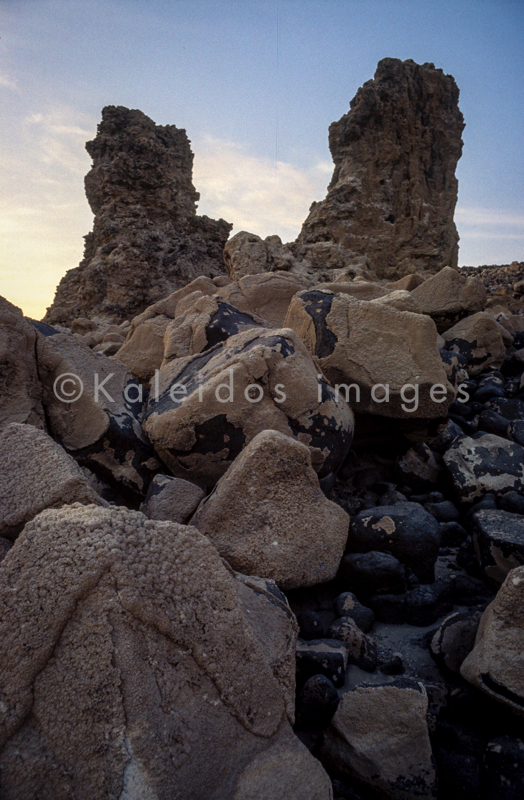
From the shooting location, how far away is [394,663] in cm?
143

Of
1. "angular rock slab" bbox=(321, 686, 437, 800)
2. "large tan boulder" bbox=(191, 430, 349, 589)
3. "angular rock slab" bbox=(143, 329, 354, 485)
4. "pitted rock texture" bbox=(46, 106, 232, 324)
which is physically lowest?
"angular rock slab" bbox=(321, 686, 437, 800)

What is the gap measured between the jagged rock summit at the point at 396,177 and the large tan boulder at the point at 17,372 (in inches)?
230

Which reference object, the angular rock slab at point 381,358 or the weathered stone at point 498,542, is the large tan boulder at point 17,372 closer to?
the angular rock slab at point 381,358

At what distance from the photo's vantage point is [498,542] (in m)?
1.74

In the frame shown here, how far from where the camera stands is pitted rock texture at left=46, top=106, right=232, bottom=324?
352 inches

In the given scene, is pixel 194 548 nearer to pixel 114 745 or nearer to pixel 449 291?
pixel 114 745

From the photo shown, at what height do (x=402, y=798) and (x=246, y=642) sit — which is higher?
(x=246, y=642)

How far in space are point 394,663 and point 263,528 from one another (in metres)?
0.60

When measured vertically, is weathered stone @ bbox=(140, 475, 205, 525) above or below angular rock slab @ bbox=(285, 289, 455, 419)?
below

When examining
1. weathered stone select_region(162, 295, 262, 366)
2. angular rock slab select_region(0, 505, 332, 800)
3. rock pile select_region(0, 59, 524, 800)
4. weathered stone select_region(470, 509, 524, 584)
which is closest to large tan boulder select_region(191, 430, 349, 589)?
rock pile select_region(0, 59, 524, 800)

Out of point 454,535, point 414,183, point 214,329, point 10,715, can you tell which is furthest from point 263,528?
point 414,183

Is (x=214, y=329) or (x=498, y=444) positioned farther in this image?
(x=214, y=329)

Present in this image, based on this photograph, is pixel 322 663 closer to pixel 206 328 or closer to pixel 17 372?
pixel 17 372

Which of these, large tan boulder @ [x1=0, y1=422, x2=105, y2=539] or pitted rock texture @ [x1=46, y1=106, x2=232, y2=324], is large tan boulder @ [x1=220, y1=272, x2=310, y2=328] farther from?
pitted rock texture @ [x1=46, y1=106, x2=232, y2=324]
